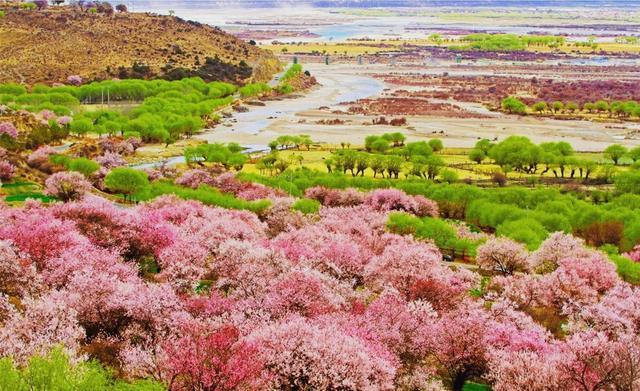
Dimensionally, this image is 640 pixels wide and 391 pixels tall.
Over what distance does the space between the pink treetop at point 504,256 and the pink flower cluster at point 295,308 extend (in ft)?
0.26

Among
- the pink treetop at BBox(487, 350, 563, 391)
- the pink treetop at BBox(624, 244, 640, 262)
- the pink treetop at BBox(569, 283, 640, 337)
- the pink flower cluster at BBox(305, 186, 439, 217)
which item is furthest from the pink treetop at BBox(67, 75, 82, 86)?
the pink treetop at BBox(487, 350, 563, 391)

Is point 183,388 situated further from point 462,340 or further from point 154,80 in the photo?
point 154,80

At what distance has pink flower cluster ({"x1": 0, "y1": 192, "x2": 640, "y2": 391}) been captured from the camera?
72.9 feet

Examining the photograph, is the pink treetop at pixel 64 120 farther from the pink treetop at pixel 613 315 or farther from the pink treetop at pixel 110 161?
the pink treetop at pixel 613 315

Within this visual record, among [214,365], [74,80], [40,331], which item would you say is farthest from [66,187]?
[74,80]

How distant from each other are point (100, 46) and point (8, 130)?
82.2 m

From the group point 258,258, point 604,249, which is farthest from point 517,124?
point 258,258

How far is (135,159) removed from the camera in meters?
82.8

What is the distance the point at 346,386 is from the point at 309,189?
40345mm

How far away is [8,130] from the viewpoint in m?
72.0

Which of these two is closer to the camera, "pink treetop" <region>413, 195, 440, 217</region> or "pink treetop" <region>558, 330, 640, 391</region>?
"pink treetop" <region>558, 330, 640, 391</region>

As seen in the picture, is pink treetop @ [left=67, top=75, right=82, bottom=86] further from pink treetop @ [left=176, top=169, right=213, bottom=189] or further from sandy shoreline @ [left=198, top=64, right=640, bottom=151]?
pink treetop @ [left=176, top=169, right=213, bottom=189]

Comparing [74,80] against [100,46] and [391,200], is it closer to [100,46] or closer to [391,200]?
[100,46]

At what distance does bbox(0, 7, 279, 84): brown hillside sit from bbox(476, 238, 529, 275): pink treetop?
107972 millimetres
